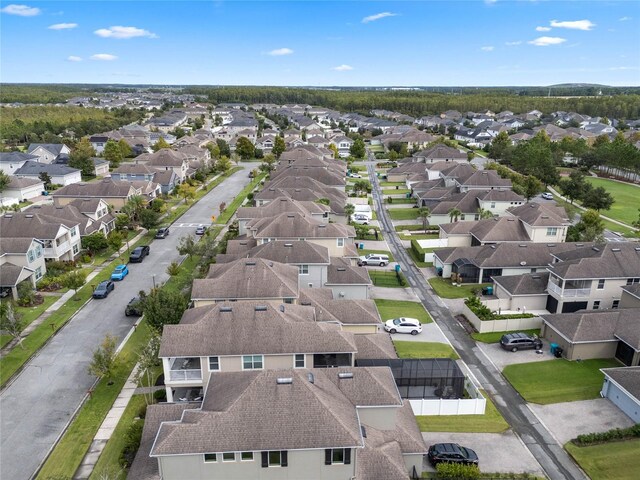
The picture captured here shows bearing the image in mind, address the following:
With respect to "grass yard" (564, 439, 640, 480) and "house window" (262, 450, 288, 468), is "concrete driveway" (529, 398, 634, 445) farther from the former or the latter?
"house window" (262, 450, 288, 468)

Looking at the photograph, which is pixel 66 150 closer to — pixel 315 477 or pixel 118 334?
pixel 118 334

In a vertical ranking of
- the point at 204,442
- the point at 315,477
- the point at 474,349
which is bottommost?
the point at 474,349

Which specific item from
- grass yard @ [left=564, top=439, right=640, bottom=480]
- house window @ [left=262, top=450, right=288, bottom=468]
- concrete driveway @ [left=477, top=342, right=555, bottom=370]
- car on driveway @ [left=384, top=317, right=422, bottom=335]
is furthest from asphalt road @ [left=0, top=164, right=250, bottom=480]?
grass yard @ [left=564, top=439, right=640, bottom=480]

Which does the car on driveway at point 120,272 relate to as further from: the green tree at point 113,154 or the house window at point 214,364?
the green tree at point 113,154

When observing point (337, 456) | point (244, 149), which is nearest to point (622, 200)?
point (244, 149)

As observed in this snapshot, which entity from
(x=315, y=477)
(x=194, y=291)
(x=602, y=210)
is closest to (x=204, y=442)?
(x=315, y=477)

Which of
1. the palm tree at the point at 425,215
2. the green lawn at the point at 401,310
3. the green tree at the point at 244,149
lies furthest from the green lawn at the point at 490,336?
the green tree at the point at 244,149
